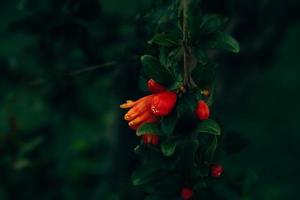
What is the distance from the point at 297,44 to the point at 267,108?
3.43 ft

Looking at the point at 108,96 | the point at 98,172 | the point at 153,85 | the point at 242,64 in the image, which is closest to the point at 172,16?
the point at 153,85

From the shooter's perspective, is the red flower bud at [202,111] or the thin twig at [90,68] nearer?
the red flower bud at [202,111]

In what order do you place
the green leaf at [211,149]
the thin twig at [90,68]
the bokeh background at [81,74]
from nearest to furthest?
the green leaf at [211,149] < the thin twig at [90,68] < the bokeh background at [81,74]

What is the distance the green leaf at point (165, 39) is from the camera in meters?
1.40

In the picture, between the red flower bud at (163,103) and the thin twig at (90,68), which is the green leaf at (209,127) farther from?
the thin twig at (90,68)

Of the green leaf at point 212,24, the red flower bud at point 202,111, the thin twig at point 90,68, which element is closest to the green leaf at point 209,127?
the red flower bud at point 202,111

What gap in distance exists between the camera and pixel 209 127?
4.43 ft

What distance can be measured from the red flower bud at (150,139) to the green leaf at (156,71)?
14 cm

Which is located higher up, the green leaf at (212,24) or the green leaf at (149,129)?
the green leaf at (212,24)

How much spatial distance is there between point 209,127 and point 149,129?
14cm

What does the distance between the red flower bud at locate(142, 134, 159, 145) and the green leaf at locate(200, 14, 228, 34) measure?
0.30 m

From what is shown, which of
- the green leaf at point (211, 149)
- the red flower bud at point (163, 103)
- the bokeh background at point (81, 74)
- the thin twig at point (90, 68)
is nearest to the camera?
the red flower bud at point (163, 103)

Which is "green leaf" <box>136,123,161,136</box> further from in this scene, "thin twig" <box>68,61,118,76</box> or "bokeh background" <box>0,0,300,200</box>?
"thin twig" <box>68,61,118,76</box>

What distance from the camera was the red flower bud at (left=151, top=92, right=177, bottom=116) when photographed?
4.36 feet
